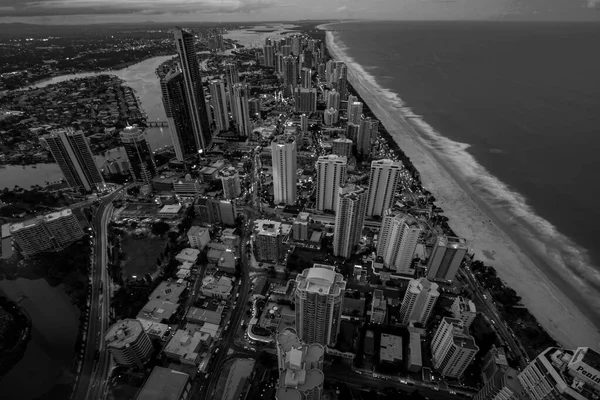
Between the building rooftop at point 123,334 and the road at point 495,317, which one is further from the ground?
the building rooftop at point 123,334

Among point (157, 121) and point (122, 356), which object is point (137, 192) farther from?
point (157, 121)

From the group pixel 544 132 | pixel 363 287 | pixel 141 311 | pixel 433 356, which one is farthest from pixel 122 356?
pixel 544 132

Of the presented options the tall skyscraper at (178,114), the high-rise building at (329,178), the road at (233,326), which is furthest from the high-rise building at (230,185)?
the tall skyscraper at (178,114)

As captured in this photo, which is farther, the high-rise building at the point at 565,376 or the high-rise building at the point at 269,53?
the high-rise building at the point at 269,53

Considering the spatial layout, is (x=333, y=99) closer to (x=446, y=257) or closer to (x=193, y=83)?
(x=193, y=83)

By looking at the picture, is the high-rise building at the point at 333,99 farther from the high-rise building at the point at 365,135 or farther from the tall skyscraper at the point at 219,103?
the tall skyscraper at the point at 219,103

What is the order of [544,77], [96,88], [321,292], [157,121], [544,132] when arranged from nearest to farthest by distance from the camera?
1. [321,292]
2. [544,132]
3. [157,121]
4. [544,77]
5. [96,88]

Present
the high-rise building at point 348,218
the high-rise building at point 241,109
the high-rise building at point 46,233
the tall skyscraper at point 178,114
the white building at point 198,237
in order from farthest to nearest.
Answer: the high-rise building at point 241,109 < the tall skyscraper at point 178,114 < the white building at point 198,237 < the high-rise building at point 46,233 < the high-rise building at point 348,218
